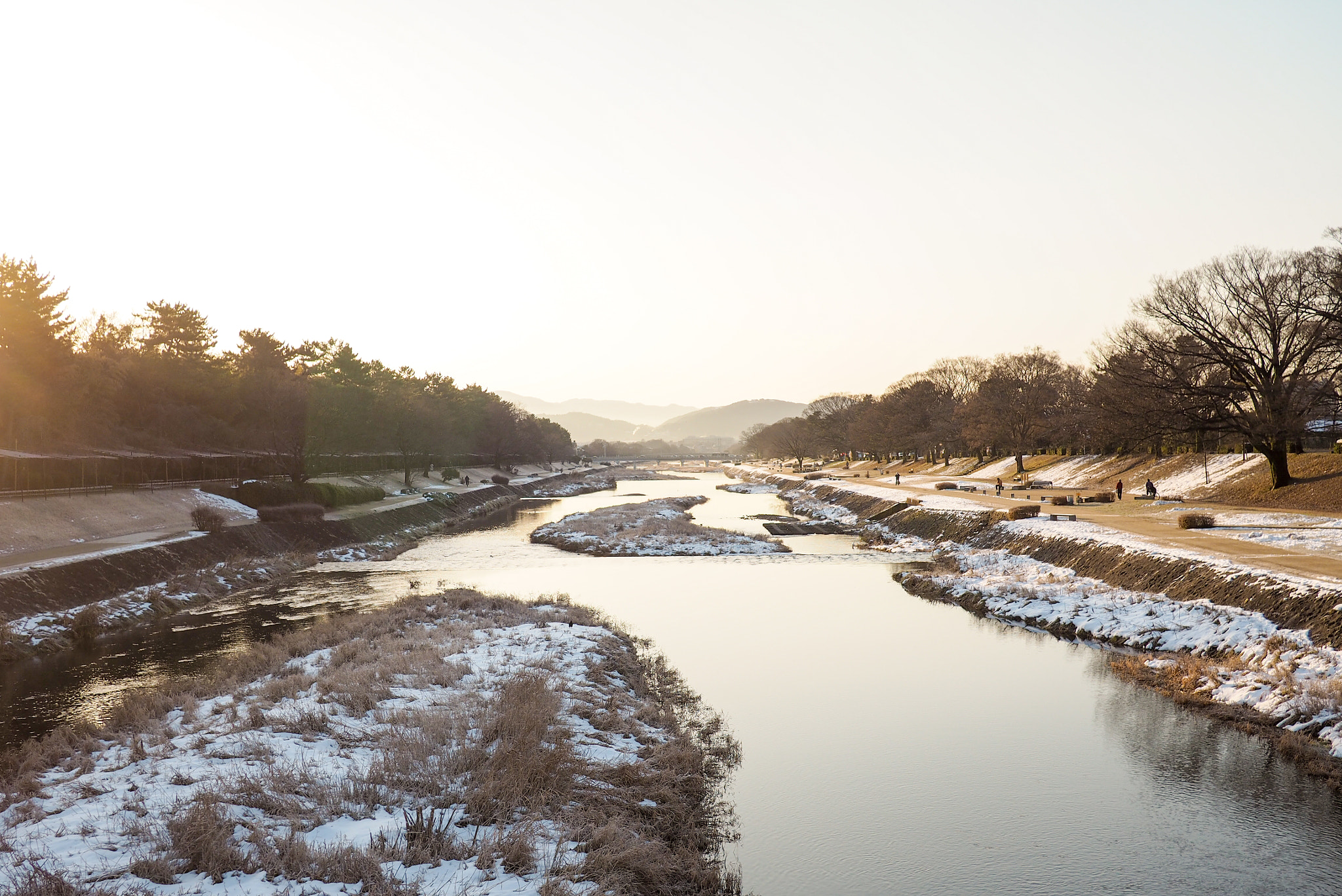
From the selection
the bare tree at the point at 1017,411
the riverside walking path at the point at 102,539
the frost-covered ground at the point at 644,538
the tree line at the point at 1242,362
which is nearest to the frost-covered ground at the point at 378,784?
the riverside walking path at the point at 102,539

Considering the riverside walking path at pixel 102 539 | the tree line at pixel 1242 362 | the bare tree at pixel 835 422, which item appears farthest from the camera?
the bare tree at pixel 835 422

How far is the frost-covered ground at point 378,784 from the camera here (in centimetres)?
922

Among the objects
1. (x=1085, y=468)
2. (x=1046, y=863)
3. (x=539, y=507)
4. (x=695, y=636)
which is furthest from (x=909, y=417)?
(x=1046, y=863)

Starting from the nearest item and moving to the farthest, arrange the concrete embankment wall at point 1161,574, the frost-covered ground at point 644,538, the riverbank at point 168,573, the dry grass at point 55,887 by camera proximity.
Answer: the dry grass at point 55,887 → the concrete embankment wall at point 1161,574 → the riverbank at point 168,573 → the frost-covered ground at point 644,538

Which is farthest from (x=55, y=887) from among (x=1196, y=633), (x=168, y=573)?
(x=168, y=573)

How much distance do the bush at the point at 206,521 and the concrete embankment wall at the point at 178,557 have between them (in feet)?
2.21

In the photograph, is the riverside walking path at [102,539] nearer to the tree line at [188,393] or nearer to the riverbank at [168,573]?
the riverbank at [168,573]

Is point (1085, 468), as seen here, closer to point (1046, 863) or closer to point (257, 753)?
point (1046, 863)

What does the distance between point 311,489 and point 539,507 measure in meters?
31.6

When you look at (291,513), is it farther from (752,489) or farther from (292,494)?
(752,489)

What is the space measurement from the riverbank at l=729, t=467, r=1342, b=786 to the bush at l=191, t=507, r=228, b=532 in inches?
1444

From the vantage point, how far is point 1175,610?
2356cm

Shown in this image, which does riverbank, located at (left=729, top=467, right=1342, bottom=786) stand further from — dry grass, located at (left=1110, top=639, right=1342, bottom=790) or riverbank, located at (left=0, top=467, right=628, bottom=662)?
riverbank, located at (left=0, top=467, right=628, bottom=662)

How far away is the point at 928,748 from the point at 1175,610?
490 inches
